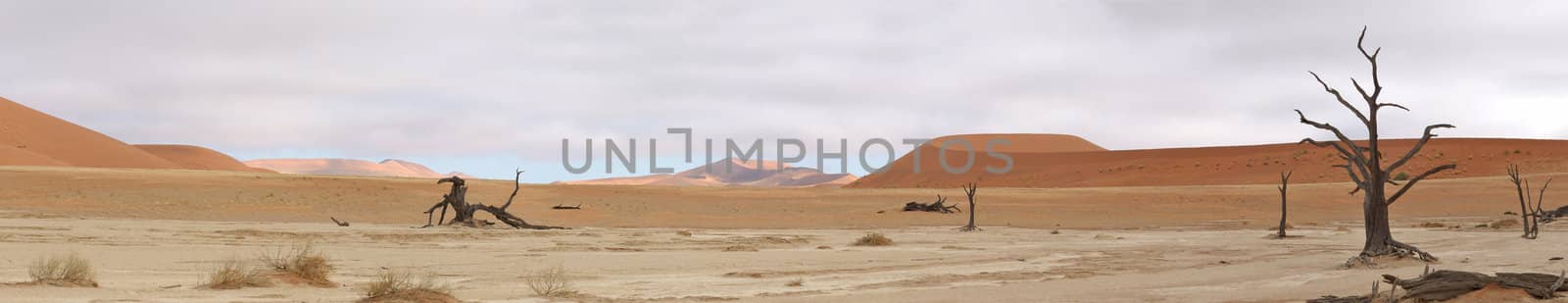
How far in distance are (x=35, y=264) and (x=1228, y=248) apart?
17.5 metres

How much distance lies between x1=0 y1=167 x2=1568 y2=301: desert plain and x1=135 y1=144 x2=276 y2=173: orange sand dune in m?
86.9

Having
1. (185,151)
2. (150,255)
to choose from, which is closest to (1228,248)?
(150,255)

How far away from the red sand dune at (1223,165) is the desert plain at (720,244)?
32147mm

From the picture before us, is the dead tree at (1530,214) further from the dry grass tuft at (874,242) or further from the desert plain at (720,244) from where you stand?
the dry grass tuft at (874,242)

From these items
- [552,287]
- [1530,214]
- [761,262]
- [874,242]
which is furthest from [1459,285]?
[1530,214]

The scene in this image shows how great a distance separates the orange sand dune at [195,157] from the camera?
122356 mm

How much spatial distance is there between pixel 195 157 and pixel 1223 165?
10635 cm

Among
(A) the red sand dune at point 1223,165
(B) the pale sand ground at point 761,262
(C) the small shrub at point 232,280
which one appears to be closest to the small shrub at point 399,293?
(B) the pale sand ground at point 761,262

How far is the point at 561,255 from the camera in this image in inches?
657

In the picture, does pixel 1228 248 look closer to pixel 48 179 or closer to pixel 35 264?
pixel 35 264

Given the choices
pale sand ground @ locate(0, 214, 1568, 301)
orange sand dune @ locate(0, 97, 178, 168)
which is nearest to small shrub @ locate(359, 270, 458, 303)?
pale sand ground @ locate(0, 214, 1568, 301)

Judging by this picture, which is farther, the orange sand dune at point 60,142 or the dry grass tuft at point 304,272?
the orange sand dune at point 60,142

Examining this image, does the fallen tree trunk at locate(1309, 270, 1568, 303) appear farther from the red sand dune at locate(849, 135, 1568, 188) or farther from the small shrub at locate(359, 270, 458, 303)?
the red sand dune at locate(849, 135, 1568, 188)

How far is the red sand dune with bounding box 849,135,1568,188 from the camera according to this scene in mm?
74188
